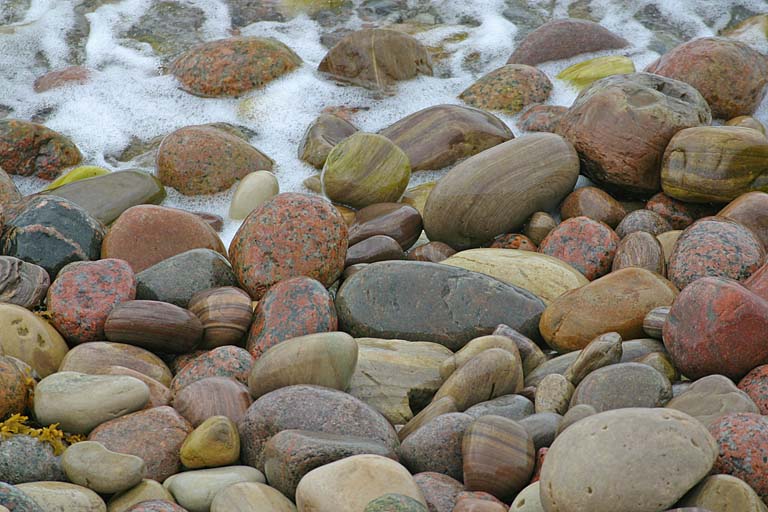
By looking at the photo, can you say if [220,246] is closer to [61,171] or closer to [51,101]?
[61,171]

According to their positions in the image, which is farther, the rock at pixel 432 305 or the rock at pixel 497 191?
the rock at pixel 497 191

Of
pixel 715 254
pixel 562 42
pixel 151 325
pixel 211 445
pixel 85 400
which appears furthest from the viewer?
pixel 562 42

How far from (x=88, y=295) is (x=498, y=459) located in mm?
2078

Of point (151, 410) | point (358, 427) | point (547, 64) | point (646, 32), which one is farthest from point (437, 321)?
point (646, 32)

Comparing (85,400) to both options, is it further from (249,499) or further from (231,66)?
(231,66)

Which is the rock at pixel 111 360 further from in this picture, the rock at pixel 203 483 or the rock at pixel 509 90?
the rock at pixel 509 90

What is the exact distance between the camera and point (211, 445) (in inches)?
117

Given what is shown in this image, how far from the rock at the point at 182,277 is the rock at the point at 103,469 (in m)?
1.37

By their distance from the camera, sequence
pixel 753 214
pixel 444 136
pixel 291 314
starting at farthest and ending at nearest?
pixel 444 136
pixel 753 214
pixel 291 314

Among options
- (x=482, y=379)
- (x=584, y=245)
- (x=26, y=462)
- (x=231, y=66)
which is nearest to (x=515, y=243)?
(x=584, y=245)

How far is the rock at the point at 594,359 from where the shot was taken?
3.32 metres

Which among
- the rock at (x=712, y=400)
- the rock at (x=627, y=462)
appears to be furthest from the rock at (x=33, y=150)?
the rock at (x=627, y=462)

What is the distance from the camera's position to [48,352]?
12.1 ft

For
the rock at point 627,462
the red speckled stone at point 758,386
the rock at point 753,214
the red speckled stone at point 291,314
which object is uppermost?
the rock at point 627,462
